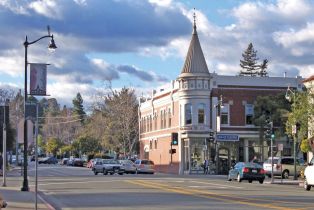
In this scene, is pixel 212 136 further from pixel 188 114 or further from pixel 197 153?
pixel 188 114

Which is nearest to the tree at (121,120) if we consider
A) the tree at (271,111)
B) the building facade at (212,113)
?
the building facade at (212,113)

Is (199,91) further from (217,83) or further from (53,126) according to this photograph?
(53,126)

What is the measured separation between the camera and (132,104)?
91.6m

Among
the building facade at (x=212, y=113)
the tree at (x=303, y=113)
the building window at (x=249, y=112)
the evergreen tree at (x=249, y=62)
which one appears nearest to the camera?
the tree at (x=303, y=113)

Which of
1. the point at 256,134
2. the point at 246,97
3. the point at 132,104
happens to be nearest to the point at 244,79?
the point at 246,97

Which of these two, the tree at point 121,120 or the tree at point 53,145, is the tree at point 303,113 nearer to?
the tree at point 121,120

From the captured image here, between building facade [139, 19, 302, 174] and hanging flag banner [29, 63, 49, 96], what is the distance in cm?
4257

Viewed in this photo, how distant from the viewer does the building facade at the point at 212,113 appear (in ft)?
216

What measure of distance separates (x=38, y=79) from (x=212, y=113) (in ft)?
148

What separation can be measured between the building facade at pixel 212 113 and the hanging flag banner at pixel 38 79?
42.6m

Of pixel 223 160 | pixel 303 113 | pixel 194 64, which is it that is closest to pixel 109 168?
pixel 223 160

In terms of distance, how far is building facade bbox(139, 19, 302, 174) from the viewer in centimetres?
6581

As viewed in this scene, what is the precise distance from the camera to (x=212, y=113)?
66.2m

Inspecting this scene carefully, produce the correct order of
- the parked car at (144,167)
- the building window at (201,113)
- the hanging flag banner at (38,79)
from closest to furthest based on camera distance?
the hanging flag banner at (38,79) < the parked car at (144,167) < the building window at (201,113)
